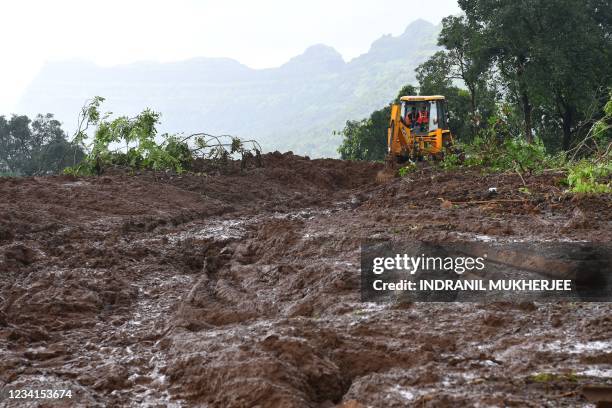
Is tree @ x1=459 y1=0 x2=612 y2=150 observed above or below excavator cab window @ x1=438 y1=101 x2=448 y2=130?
above

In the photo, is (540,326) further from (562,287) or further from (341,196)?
(341,196)

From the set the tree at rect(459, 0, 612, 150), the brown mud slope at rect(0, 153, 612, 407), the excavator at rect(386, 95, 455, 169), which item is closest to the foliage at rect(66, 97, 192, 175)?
the brown mud slope at rect(0, 153, 612, 407)

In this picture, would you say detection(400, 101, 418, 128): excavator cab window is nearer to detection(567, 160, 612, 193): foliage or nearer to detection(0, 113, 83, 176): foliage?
detection(567, 160, 612, 193): foliage

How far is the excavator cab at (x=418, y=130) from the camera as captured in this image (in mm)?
17269

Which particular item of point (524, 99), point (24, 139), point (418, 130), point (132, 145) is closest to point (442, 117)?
point (418, 130)

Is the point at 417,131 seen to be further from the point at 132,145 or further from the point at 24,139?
the point at 24,139

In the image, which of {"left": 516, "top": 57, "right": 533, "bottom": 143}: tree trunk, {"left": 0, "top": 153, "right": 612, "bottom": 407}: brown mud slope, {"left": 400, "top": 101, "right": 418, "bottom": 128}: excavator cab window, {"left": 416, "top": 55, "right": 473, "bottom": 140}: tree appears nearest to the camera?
{"left": 0, "top": 153, "right": 612, "bottom": 407}: brown mud slope

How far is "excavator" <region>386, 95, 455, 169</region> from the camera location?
17.2 meters

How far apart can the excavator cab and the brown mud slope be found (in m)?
7.70

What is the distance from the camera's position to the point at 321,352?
366 cm

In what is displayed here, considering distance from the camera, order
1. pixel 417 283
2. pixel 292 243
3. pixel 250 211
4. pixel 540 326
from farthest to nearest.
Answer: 1. pixel 250 211
2. pixel 292 243
3. pixel 417 283
4. pixel 540 326

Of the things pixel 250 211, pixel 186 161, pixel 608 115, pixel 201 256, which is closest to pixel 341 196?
pixel 250 211

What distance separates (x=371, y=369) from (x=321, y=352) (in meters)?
0.32

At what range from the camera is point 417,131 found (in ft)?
59.0
